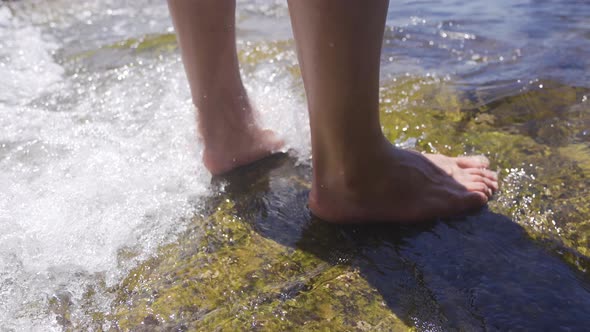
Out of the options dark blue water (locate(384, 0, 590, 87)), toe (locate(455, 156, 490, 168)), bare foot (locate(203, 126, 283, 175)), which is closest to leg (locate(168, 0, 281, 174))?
bare foot (locate(203, 126, 283, 175))

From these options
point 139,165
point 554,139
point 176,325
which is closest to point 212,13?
point 139,165

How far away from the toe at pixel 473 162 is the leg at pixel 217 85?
0.66m

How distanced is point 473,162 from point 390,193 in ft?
1.30

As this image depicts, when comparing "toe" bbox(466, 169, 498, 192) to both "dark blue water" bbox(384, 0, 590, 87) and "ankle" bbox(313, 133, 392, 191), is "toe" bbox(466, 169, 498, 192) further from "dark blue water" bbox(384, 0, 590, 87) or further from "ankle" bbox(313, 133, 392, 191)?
"dark blue water" bbox(384, 0, 590, 87)

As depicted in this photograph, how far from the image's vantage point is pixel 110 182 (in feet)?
6.03

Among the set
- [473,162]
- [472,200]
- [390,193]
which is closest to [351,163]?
[390,193]

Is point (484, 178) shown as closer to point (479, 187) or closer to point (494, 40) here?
point (479, 187)

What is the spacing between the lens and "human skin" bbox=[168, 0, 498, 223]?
1339 millimetres

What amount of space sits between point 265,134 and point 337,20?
800 millimetres

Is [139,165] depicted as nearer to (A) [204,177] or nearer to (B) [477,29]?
(A) [204,177]

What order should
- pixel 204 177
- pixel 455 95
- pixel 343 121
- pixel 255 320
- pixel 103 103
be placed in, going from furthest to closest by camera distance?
pixel 103 103, pixel 455 95, pixel 204 177, pixel 343 121, pixel 255 320

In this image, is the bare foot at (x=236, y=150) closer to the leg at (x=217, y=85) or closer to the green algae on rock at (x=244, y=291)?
the leg at (x=217, y=85)

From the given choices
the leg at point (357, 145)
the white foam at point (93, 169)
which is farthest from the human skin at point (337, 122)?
Result: the white foam at point (93, 169)

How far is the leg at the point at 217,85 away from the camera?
1.80m
